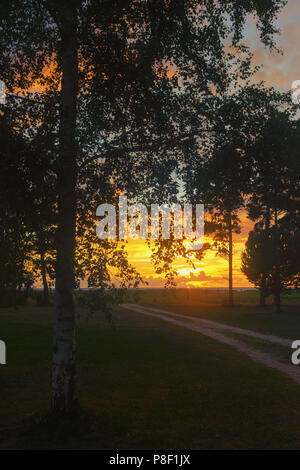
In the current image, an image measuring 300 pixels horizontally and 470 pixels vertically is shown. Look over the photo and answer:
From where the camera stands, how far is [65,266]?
10.9 metres

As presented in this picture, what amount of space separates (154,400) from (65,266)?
5.98 m

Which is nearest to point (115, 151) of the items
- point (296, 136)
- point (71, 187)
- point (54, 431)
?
point (71, 187)

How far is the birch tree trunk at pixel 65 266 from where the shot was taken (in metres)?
10.7

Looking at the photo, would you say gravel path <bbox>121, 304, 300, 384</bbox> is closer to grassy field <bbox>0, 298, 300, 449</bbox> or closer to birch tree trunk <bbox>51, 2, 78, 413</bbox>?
grassy field <bbox>0, 298, 300, 449</bbox>

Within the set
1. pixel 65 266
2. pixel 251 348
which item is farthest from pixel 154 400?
pixel 251 348

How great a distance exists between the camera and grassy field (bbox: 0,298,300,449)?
409 inches

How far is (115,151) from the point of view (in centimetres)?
1176

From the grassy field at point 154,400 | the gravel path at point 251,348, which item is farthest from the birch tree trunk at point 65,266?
the gravel path at point 251,348

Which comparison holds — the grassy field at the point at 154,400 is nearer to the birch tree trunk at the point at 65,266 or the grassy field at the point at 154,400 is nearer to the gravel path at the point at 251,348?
the gravel path at the point at 251,348

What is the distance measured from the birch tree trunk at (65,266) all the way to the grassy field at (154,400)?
2.83 feet

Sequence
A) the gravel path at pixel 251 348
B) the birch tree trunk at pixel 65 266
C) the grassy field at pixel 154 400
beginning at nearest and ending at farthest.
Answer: the grassy field at pixel 154 400 → the birch tree trunk at pixel 65 266 → the gravel path at pixel 251 348
